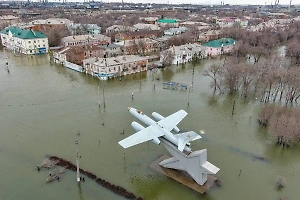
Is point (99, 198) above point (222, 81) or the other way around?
the other way around

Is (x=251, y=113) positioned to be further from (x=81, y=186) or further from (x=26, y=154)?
(x=26, y=154)

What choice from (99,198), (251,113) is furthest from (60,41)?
(99,198)

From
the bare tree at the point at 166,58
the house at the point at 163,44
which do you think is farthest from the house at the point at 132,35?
the bare tree at the point at 166,58

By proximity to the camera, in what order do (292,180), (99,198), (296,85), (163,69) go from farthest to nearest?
(163,69), (296,85), (292,180), (99,198)

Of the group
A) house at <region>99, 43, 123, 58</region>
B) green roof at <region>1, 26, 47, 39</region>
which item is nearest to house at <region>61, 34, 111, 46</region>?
green roof at <region>1, 26, 47, 39</region>

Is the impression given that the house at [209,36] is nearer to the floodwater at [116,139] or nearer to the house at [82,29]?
the house at [82,29]
